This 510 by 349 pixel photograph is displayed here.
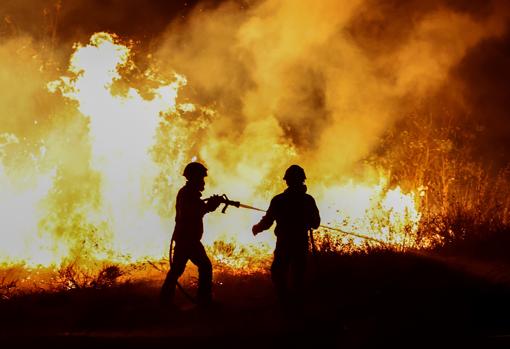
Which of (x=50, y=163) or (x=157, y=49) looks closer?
(x=50, y=163)

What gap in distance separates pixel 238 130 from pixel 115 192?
343cm

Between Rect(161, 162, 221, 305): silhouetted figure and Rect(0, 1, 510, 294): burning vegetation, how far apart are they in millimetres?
2838

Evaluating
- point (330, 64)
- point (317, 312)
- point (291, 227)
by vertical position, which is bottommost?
point (317, 312)

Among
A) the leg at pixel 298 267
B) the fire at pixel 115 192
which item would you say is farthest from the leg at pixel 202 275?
the fire at pixel 115 192

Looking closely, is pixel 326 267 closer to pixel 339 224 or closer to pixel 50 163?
Answer: pixel 339 224

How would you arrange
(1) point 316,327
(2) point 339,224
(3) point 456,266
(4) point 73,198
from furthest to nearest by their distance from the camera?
(2) point 339,224
(4) point 73,198
(3) point 456,266
(1) point 316,327

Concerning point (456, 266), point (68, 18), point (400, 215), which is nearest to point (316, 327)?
point (456, 266)

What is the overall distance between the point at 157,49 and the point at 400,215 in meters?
7.08

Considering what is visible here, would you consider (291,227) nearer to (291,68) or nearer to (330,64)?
(291,68)

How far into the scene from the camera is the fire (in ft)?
30.8

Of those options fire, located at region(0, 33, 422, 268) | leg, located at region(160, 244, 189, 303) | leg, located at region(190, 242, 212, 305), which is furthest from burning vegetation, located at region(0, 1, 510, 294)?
leg, located at region(160, 244, 189, 303)

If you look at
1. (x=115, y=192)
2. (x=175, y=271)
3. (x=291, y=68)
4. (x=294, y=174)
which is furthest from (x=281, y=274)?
(x=291, y=68)

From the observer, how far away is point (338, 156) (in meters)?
11.7

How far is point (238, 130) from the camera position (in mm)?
11594
